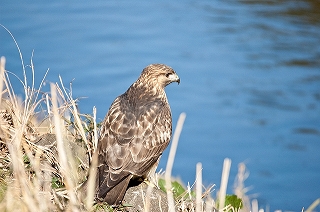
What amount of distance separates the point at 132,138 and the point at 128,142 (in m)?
0.06

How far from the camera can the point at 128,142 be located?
6449 mm

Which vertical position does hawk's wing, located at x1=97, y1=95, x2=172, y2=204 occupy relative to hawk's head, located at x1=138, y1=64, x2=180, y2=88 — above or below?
below

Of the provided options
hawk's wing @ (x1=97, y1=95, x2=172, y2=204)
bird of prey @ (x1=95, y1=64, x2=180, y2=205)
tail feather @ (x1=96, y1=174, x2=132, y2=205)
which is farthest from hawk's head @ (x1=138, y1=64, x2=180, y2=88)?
tail feather @ (x1=96, y1=174, x2=132, y2=205)

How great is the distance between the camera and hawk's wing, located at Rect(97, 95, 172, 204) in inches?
245

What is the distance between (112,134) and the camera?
646cm

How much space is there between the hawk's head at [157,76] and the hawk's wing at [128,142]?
11.6 inches

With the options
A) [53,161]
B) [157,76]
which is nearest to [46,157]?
[53,161]

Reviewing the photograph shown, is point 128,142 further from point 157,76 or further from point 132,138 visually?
point 157,76

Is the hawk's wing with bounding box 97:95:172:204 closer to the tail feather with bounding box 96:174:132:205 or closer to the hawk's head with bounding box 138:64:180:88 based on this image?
the tail feather with bounding box 96:174:132:205

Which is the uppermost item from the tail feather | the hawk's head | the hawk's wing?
the hawk's head

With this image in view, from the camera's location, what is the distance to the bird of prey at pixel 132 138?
244 inches

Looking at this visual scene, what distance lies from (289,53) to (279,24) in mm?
1394

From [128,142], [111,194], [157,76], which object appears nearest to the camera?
[111,194]

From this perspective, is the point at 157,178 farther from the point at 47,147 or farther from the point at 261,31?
the point at 261,31
